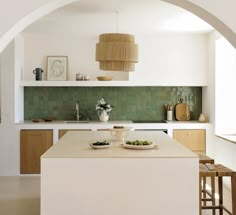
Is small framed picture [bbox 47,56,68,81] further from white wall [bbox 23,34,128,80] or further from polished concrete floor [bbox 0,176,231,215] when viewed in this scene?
polished concrete floor [bbox 0,176,231,215]

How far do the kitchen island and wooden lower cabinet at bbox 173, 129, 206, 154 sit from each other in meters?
3.37

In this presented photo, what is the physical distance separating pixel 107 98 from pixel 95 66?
2.07ft

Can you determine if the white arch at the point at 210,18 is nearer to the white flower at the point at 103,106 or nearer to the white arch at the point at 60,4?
the white arch at the point at 60,4

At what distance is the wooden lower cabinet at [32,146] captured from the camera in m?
6.16

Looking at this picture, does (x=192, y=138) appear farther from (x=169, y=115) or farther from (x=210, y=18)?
(x=210, y=18)

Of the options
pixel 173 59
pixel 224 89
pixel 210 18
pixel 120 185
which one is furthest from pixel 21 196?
pixel 210 18

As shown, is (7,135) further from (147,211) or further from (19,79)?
(147,211)

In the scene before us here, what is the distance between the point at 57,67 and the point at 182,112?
2.43 m

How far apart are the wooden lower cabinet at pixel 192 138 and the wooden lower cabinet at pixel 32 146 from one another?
2.15m

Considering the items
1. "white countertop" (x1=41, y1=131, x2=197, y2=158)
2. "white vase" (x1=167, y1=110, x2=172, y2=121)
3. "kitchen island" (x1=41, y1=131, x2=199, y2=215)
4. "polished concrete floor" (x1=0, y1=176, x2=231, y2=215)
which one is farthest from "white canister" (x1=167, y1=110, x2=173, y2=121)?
"kitchen island" (x1=41, y1=131, x2=199, y2=215)

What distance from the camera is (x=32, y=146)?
6.19m

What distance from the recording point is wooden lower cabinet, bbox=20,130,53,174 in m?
6.16

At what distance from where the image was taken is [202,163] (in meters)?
4.20

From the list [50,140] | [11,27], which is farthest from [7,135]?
[11,27]
